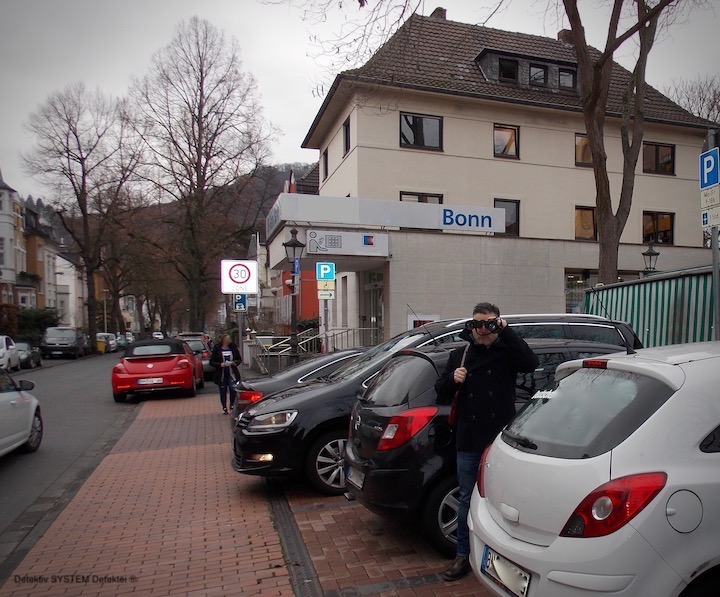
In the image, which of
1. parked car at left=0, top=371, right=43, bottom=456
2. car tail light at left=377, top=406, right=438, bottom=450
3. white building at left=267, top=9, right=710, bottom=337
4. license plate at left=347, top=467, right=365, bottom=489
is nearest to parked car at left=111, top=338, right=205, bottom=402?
white building at left=267, top=9, right=710, bottom=337

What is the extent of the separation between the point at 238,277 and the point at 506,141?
14.7 m

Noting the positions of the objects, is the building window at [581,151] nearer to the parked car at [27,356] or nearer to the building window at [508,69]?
the building window at [508,69]

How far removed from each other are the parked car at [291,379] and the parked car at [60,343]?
106 ft

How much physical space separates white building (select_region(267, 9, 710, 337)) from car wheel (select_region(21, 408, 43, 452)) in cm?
835

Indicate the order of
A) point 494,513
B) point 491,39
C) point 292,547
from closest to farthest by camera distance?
point 494,513, point 292,547, point 491,39

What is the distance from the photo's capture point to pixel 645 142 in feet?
81.8

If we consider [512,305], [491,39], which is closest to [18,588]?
[512,305]

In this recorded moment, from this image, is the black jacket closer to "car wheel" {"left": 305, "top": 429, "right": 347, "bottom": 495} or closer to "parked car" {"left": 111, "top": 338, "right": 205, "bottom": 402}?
"car wheel" {"left": 305, "top": 429, "right": 347, "bottom": 495}

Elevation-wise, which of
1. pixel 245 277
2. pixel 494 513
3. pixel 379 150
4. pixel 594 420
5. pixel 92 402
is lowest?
pixel 92 402

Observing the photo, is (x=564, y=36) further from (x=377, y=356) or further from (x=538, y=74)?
(x=377, y=356)

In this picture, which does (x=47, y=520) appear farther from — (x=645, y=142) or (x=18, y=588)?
(x=645, y=142)

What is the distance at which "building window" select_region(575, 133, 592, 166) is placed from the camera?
23781 mm

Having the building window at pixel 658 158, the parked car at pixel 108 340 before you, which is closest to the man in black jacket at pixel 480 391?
the building window at pixel 658 158

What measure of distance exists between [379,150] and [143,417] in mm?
12631
